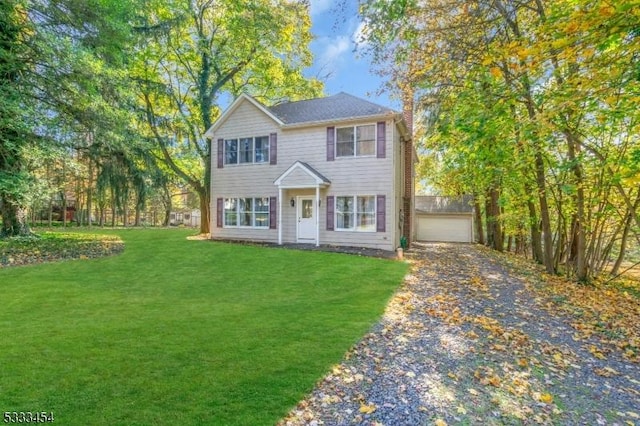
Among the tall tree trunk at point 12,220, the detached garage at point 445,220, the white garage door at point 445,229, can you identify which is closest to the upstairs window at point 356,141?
the tall tree trunk at point 12,220

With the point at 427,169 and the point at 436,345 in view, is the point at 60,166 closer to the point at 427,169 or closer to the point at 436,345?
the point at 436,345

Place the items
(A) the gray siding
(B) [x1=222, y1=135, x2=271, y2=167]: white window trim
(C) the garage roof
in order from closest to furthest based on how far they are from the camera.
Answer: (A) the gray siding
(B) [x1=222, y1=135, x2=271, y2=167]: white window trim
(C) the garage roof

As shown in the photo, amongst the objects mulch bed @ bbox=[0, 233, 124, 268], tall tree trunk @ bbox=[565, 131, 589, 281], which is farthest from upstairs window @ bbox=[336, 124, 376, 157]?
mulch bed @ bbox=[0, 233, 124, 268]

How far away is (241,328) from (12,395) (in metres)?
2.64

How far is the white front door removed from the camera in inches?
590

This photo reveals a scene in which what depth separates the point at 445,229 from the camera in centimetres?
2539

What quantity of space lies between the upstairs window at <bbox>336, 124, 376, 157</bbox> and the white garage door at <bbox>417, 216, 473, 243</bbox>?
13.3 metres

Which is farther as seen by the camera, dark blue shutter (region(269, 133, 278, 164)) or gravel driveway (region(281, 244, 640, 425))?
dark blue shutter (region(269, 133, 278, 164))

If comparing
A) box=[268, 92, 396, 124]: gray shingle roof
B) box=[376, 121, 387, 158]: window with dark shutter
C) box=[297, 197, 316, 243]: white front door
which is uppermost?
box=[268, 92, 396, 124]: gray shingle roof

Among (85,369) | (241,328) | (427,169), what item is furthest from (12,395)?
(427,169)

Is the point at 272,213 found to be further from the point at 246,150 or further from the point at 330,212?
the point at 246,150

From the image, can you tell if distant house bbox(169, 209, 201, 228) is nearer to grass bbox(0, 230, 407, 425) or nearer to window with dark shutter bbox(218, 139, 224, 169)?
window with dark shutter bbox(218, 139, 224, 169)

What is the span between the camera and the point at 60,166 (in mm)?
12523

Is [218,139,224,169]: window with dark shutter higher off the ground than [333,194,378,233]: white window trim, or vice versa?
[218,139,224,169]: window with dark shutter
